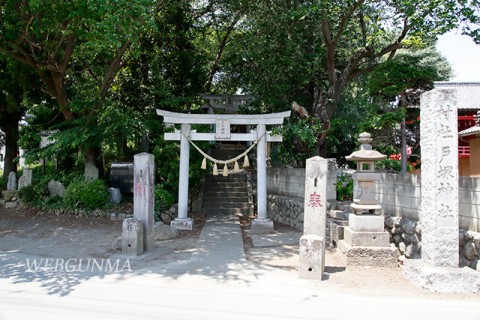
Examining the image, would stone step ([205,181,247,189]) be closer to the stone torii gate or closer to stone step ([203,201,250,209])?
→ stone step ([203,201,250,209])

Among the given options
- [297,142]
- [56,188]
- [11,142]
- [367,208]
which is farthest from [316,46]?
[11,142]

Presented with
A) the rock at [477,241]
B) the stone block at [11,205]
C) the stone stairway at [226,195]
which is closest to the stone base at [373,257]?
the rock at [477,241]

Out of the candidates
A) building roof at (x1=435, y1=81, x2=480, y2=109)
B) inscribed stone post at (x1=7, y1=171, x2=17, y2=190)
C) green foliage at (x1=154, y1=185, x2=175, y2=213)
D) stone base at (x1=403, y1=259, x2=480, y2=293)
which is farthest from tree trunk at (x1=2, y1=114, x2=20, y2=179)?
building roof at (x1=435, y1=81, x2=480, y2=109)

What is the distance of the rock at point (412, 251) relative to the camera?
8344 mm

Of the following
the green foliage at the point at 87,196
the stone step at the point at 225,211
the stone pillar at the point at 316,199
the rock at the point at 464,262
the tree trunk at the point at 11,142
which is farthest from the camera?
the tree trunk at the point at 11,142

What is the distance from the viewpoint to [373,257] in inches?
321

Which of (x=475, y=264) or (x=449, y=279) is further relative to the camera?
(x=475, y=264)

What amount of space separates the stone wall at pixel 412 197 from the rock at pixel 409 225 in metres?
0.18

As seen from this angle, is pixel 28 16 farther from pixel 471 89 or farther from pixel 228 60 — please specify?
pixel 471 89

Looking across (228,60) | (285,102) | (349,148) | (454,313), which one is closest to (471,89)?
(349,148)

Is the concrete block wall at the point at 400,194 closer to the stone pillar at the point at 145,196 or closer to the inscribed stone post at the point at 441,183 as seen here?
the inscribed stone post at the point at 441,183

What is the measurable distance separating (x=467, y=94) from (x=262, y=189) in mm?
14932

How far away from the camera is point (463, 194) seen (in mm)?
7258

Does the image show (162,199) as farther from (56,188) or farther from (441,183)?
(441,183)
